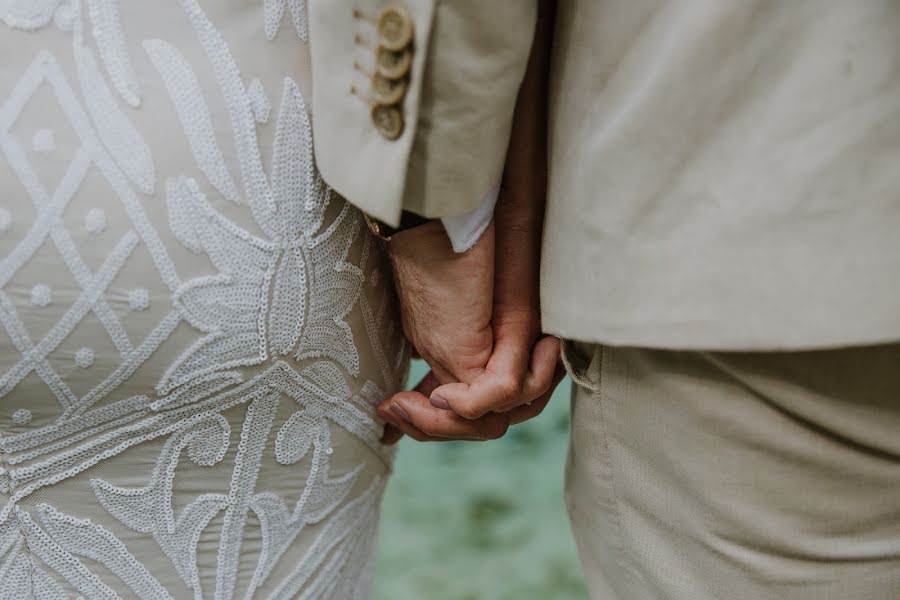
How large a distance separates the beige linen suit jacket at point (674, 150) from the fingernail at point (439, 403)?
0.44 feet

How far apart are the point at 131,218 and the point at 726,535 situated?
460 millimetres

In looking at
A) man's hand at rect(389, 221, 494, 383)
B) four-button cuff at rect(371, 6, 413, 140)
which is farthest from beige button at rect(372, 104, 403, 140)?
man's hand at rect(389, 221, 494, 383)

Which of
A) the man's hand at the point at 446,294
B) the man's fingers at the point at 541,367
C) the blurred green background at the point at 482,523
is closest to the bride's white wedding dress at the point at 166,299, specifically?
the man's hand at the point at 446,294

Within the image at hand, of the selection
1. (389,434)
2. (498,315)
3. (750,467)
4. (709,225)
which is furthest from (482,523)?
(709,225)

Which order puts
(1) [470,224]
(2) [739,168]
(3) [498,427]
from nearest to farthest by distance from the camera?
1. (2) [739,168]
2. (1) [470,224]
3. (3) [498,427]

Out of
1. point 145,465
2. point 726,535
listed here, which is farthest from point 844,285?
point 145,465

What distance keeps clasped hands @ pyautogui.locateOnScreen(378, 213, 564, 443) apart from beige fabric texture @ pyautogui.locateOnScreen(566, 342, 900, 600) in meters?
0.06

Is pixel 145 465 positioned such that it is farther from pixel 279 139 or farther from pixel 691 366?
pixel 691 366

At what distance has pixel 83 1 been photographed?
1.95ft

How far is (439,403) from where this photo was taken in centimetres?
76

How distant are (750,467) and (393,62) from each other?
359mm

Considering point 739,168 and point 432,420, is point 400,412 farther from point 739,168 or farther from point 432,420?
point 739,168

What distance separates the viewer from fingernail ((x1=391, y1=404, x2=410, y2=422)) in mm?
790

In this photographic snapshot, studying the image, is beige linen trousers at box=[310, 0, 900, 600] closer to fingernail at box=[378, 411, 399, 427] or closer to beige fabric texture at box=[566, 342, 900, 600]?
beige fabric texture at box=[566, 342, 900, 600]
